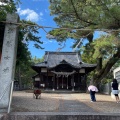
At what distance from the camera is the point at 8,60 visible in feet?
24.1

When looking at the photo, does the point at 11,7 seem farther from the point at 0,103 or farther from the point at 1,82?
the point at 0,103

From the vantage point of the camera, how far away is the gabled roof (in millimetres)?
26062

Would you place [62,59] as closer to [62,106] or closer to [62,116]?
[62,106]

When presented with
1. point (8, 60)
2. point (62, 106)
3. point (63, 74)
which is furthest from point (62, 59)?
point (8, 60)

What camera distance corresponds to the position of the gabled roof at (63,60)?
26.1m

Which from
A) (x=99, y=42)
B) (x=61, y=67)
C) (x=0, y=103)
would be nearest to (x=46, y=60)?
(x=61, y=67)

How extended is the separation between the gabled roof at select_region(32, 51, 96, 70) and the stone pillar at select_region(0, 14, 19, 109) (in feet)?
60.0

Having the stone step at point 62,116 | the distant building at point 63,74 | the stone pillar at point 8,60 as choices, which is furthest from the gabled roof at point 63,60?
the stone step at point 62,116

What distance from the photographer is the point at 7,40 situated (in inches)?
293

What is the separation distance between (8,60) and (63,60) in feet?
60.7

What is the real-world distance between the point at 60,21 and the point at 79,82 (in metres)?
11.9

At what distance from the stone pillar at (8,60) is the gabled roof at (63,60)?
1828 cm

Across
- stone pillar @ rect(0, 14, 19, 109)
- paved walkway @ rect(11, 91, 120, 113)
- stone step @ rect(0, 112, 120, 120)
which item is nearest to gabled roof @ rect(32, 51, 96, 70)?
paved walkway @ rect(11, 91, 120, 113)

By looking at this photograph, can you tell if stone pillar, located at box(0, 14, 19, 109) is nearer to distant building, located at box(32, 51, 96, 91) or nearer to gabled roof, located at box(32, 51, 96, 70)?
distant building, located at box(32, 51, 96, 91)
